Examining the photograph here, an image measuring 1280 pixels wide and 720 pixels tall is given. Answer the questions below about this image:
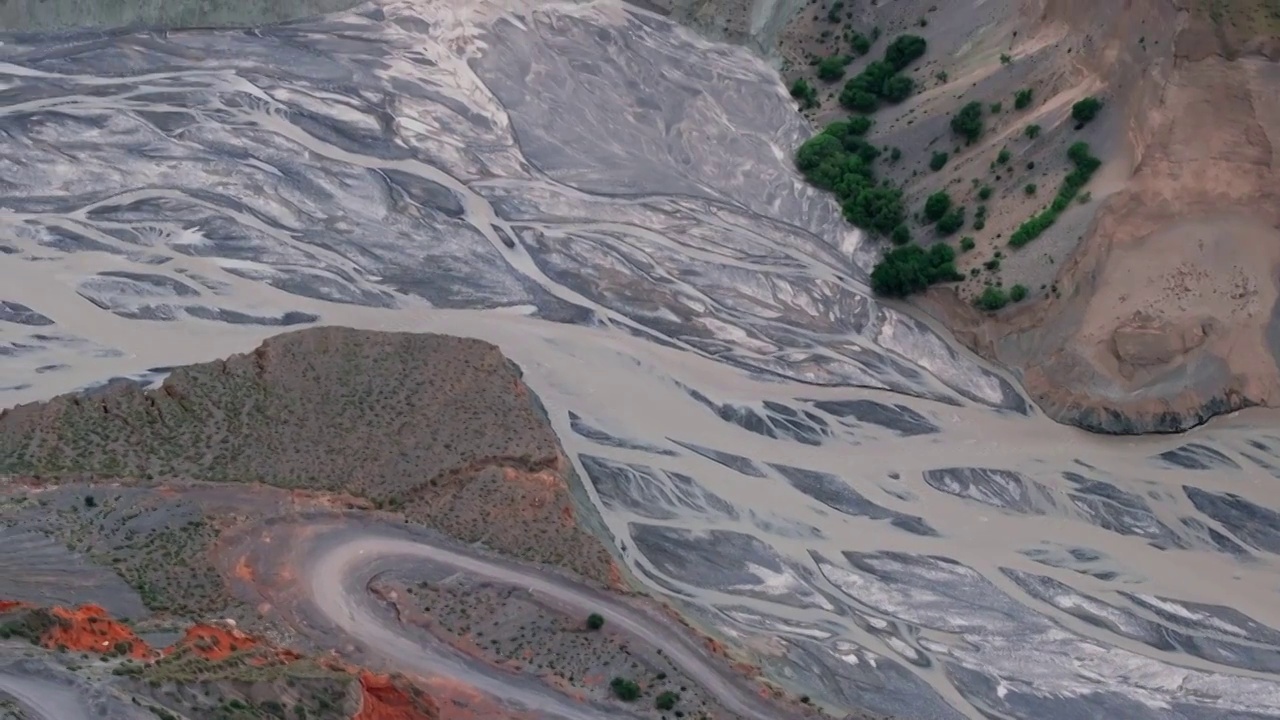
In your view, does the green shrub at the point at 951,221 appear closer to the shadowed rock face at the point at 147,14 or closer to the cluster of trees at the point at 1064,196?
the cluster of trees at the point at 1064,196

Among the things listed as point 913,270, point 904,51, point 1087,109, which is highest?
point 1087,109

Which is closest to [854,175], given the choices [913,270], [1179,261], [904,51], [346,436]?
[913,270]

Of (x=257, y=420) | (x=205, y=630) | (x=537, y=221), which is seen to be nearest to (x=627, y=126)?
(x=537, y=221)

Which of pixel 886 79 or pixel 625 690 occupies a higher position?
pixel 886 79

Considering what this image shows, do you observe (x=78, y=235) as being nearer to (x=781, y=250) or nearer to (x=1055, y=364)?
(x=781, y=250)

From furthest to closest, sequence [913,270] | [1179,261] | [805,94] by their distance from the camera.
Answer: [805,94] → [913,270] → [1179,261]

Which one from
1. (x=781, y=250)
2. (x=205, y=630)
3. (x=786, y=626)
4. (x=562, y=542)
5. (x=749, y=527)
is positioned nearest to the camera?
(x=205, y=630)

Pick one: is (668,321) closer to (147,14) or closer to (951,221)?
(951,221)
